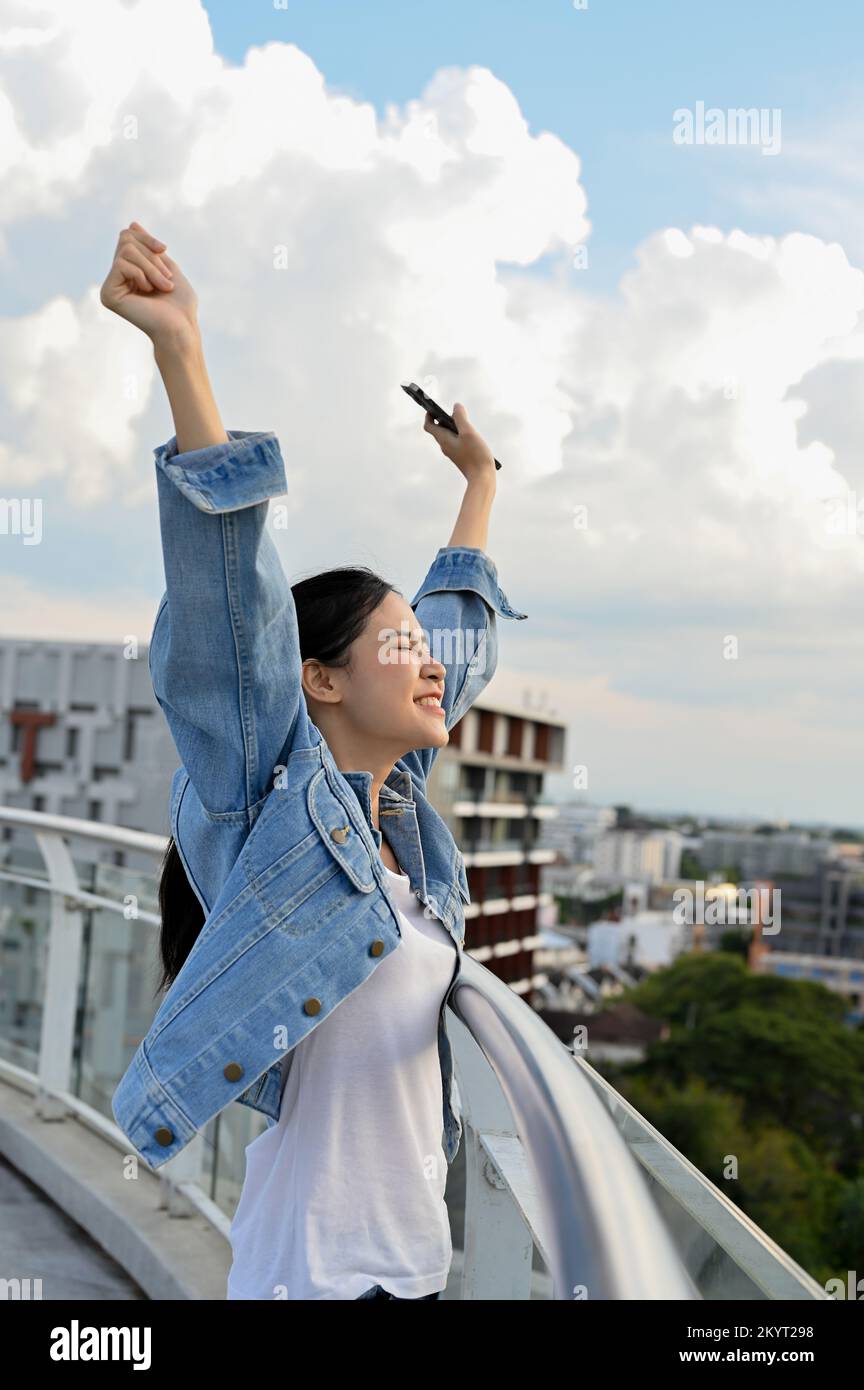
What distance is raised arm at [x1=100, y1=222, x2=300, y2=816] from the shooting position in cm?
108

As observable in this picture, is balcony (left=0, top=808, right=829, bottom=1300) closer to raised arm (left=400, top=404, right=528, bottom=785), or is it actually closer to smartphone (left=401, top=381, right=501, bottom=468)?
raised arm (left=400, top=404, right=528, bottom=785)

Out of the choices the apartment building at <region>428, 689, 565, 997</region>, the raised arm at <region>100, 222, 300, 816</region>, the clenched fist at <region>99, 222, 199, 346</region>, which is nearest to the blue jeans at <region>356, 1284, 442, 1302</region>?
the raised arm at <region>100, 222, 300, 816</region>

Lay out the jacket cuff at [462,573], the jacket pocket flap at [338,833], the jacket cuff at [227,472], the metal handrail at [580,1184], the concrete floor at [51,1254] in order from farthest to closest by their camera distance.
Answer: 1. the concrete floor at [51,1254]
2. the jacket cuff at [462,573]
3. the jacket pocket flap at [338,833]
4. the jacket cuff at [227,472]
5. the metal handrail at [580,1184]

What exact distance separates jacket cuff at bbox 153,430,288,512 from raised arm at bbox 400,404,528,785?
1.80 feet

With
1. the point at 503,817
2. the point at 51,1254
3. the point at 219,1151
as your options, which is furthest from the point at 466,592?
the point at 503,817

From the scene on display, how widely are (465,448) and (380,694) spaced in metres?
0.50

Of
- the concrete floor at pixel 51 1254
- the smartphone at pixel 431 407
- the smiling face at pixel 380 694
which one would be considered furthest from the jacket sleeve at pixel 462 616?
the concrete floor at pixel 51 1254

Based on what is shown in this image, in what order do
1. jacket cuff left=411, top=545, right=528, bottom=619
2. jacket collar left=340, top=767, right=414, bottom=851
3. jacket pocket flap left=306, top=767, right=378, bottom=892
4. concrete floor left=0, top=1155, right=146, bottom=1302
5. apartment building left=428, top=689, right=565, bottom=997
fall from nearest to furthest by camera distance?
jacket pocket flap left=306, top=767, right=378, bottom=892 < jacket collar left=340, top=767, right=414, bottom=851 < jacket cuff left=411, top=545, right=528, bottom=619 < concrete floor left=0, top=1155, right=146, bottom=1302 < apartment building left=428, top=689, right=565, bottom=997

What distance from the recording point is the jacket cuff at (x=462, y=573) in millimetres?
1671

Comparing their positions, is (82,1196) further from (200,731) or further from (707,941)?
(707,941)

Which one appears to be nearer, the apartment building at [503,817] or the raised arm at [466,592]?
the raised arm at [466,592]

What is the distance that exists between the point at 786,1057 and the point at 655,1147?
50.1 metres

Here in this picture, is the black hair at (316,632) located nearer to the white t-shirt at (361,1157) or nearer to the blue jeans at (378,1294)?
the white t-shirt at (361,1157)

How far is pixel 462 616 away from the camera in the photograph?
1.66 m
